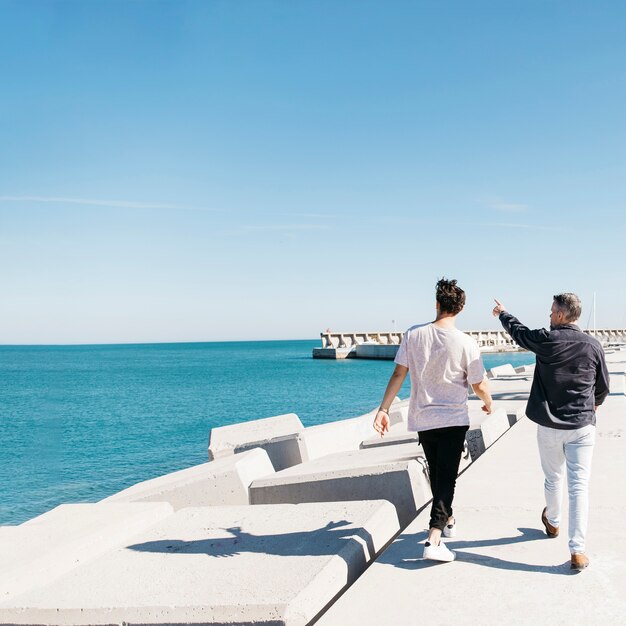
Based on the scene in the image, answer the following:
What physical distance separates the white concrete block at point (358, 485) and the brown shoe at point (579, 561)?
174cm

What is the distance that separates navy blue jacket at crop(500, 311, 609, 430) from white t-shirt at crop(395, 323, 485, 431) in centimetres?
35

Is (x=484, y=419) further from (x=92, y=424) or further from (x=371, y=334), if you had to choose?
(x=371, y=334)

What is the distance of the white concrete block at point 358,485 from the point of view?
195 inches

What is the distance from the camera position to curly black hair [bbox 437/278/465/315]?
3603mm

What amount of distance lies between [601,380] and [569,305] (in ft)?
1.46

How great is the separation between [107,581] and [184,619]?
2.18 feet

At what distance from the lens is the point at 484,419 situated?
778cm

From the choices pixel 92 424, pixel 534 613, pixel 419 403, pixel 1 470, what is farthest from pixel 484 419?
pixel 92 424

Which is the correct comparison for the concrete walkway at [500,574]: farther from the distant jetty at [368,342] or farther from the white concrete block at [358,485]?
the distant jetty at [368,342]

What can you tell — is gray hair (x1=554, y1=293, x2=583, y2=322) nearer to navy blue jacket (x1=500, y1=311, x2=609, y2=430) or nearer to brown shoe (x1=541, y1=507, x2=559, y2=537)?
navy blue jacket (x1=500, y1=311, x2=609, y2=430)

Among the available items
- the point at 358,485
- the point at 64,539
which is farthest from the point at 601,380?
the point at 64,539

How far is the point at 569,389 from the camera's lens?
3.53 metres

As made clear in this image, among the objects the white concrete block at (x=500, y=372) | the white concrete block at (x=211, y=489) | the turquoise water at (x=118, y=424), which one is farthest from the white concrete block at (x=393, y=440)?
the white concrete block at (x=500, y=372)

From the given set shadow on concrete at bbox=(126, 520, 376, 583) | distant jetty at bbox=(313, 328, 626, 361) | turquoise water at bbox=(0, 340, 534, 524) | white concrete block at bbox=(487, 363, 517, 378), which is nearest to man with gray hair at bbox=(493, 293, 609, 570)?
shadow on concrete at bbox=(126, 520, 376, 583)
